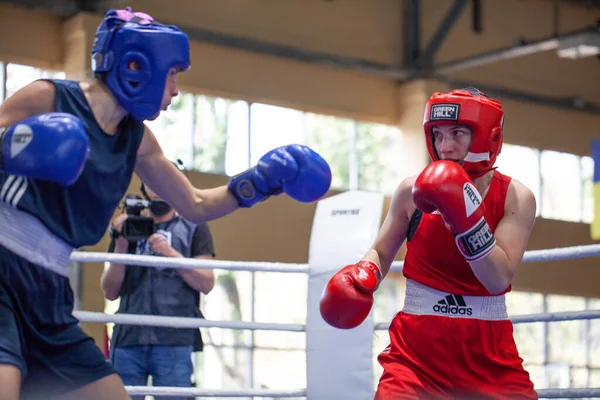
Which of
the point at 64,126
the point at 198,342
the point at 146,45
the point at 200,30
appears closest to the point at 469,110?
the point at 146,45

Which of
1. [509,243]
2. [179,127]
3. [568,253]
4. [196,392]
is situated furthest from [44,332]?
[179,127]

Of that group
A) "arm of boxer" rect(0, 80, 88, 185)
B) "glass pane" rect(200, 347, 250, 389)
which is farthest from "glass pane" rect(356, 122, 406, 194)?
"arm of boxer" rect(0, 80, 88, 185)

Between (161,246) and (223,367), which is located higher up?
(161,246)

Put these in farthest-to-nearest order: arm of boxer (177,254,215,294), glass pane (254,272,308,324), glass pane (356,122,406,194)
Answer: glass pane (356,122,406,194) < glass pane (254,272,308,324) < arm of boxer (177,254,215,294)

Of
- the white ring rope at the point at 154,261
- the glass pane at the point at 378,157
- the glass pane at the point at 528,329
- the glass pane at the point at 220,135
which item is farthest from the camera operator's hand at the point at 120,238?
the glass pane at the point at 528,329

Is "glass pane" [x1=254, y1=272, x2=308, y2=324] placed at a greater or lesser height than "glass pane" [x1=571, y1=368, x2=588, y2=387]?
greater

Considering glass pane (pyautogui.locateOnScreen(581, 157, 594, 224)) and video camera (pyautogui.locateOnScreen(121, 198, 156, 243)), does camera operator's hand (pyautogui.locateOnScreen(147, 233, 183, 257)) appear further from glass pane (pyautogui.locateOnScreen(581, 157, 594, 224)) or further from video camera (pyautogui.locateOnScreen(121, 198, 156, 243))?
glass pane (pyautogui.locateOnScreen(581, 157, 594, 224))

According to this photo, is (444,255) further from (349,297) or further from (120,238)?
(120,238)

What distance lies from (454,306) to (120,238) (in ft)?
5.94

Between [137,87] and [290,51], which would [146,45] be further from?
[290,51]

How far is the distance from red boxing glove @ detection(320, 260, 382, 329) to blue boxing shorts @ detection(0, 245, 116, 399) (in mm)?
589

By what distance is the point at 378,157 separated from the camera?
1059 centimetres

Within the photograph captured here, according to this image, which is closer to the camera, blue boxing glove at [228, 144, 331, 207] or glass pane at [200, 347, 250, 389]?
blue boxing glove at [228, 144, 331, 207]

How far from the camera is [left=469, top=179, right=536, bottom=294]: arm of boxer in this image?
2.24 metres
